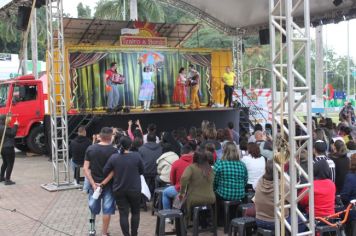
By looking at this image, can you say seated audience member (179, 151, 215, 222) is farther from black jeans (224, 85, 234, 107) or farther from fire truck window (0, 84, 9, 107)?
black jeans (224, 85, 234, 107)

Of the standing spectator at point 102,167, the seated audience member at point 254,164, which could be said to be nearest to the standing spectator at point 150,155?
the standing spectator at point 102,167

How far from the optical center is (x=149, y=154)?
812 centimetres

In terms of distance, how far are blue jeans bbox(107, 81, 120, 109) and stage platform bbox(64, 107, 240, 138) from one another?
45 centimetres

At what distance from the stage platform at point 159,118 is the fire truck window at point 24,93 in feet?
6.12

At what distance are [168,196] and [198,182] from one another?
30.9 inches

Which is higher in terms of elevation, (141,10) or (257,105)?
(141,10)

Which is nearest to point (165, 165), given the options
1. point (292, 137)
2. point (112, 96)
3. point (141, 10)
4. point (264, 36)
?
point (292, 137)

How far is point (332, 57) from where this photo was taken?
70.5 metres

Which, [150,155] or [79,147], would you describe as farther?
[79,147]

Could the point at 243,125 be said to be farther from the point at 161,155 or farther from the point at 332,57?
the point at 332,57

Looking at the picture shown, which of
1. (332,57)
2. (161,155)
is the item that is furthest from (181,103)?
(332,57)

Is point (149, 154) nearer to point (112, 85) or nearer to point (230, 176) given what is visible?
point (230, 176)

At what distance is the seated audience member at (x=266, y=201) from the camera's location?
17.4 ft

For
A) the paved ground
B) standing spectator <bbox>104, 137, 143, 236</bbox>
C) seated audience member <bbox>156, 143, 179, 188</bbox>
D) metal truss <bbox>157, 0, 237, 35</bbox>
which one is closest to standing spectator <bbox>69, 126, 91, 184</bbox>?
the paved ground
